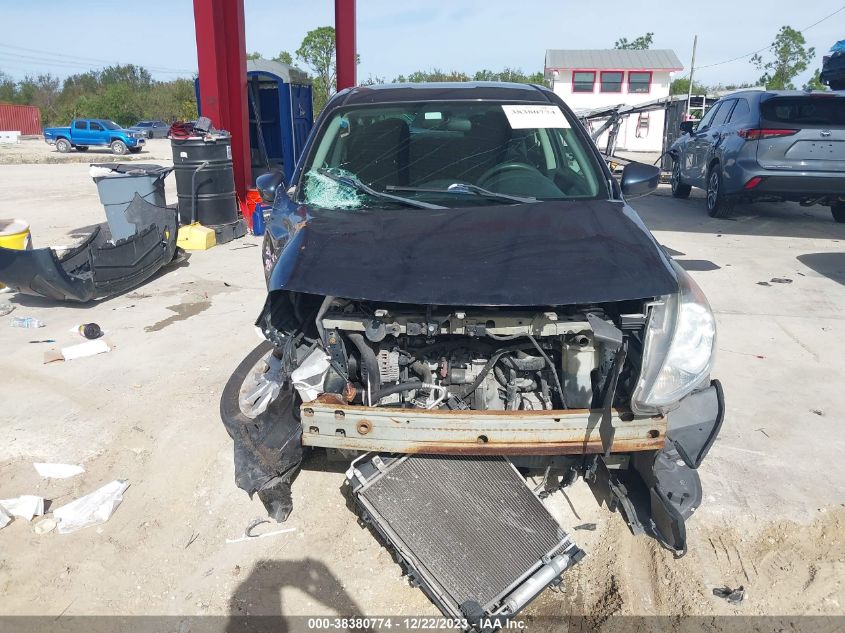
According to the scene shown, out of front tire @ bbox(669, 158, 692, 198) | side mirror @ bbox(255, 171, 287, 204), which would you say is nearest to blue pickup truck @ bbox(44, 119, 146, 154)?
front tire @ bbox(669, 158, 692, 198)

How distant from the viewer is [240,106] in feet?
31.1

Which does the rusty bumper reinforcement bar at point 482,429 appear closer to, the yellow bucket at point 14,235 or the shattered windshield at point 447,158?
the shattered windshield at point 447,158

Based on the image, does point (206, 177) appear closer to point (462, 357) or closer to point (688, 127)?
point (462, 357)

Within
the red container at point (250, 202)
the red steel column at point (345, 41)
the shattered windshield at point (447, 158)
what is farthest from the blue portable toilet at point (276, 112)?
the shattered windshield at point (447, 158)

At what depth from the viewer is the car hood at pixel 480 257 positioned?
2.48 meters

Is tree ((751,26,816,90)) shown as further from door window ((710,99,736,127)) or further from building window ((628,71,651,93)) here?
door window ((710,99,736,127))

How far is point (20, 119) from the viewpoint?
150 feet

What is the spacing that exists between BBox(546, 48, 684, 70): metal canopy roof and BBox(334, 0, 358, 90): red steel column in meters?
30.7

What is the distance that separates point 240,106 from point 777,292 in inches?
294

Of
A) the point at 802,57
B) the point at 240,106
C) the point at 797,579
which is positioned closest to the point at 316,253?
the point at 797,579


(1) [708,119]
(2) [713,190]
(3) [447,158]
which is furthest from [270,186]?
(1) [708,119]

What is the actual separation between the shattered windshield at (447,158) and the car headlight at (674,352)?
1.17 meters

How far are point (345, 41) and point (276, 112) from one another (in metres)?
3.27

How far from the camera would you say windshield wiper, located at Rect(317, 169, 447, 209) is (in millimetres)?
3414
